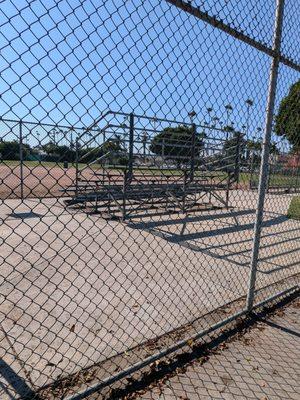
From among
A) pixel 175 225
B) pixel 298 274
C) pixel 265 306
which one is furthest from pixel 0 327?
pixel 175 225

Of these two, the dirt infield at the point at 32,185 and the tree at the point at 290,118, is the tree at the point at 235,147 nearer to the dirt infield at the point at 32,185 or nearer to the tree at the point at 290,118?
the tree at the point at 290,118

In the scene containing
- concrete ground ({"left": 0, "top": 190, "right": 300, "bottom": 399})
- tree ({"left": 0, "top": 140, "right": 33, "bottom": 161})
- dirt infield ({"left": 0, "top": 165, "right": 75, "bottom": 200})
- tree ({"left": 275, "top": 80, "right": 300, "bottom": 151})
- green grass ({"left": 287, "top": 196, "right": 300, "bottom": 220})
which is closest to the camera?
concrete ground ({"left": 0, "top": 190, "right": 300, "bottom": 399})

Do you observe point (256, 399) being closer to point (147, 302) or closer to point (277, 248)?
point (147, 302)

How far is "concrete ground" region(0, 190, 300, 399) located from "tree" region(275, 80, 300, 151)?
1.81 meters

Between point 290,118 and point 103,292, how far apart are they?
10.2 feet

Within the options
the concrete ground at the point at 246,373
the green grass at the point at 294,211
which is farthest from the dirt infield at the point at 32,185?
the green grass at the point at 294,211

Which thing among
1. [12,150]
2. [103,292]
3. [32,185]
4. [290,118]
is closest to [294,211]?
[290,118]

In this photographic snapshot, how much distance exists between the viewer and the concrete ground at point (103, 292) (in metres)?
2.79

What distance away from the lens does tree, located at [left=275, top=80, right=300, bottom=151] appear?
4.55 metres

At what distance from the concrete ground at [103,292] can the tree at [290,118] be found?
71.3 inches

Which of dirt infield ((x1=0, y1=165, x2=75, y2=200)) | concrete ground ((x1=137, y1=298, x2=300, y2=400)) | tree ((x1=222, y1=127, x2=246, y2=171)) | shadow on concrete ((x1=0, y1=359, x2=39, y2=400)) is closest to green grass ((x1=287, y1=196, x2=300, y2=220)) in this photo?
tree ((x1=222, y1=127, x2=246, y2=171))

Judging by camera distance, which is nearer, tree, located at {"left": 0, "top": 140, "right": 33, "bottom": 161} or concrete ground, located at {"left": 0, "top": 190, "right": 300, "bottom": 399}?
concrete ground, located at {"left": 0, "top": 190, "right": 300, "bottom": 399}

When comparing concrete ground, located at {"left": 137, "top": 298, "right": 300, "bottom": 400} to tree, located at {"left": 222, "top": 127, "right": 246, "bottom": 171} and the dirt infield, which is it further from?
tree, located at {"left": 222, "top": 127, "right": 246, "bottom": 171}

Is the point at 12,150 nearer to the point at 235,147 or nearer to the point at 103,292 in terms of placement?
the point at 103,292
